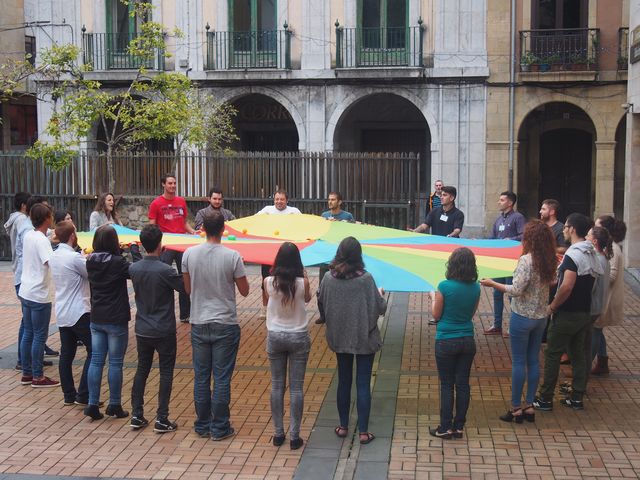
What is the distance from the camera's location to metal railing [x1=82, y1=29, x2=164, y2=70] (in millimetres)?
25719

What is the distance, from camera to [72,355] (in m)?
9.32

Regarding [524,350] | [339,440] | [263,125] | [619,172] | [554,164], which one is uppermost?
[263,125]

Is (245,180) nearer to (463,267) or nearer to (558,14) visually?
(558,14)

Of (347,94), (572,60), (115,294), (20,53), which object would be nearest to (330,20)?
(347,94)

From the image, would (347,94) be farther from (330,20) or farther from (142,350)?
(142,350)

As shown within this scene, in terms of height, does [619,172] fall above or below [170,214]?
above

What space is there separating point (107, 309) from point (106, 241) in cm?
64

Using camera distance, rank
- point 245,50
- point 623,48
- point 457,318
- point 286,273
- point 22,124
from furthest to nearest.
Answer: point 22,124, point 245,50, point 623,48, point 457,318, point 286,273

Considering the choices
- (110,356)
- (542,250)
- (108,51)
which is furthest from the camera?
(108,51)

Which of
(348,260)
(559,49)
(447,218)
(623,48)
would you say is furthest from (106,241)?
(623,48)

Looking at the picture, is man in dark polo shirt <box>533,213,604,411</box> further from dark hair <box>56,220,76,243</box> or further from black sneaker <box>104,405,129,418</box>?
dark hair <box>56,220,76,243</box>

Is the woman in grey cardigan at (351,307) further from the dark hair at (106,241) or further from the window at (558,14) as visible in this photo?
the window at (558,14)

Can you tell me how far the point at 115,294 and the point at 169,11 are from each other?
18.2 metres

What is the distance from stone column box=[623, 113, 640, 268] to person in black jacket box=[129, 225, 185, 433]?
40.4ft
